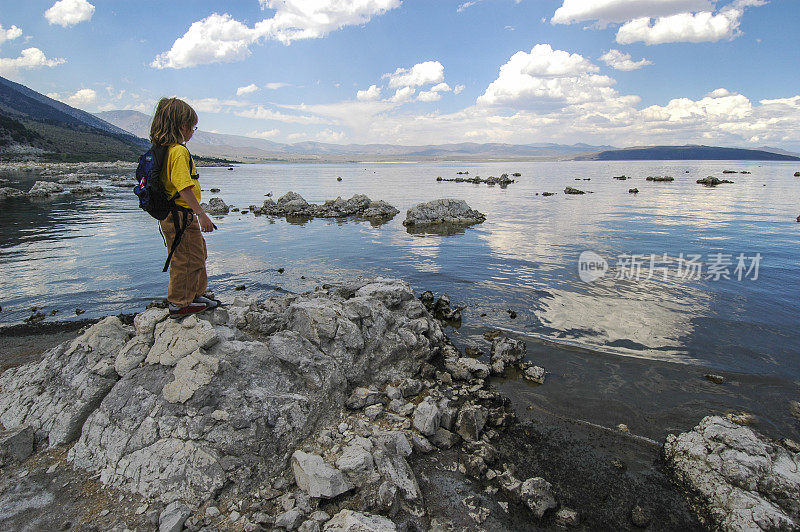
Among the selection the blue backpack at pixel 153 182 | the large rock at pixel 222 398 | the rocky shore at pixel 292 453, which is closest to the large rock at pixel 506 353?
the rocky shore at pixel 292 453

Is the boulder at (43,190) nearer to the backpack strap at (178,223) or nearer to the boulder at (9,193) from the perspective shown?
the boulder at (9,193)

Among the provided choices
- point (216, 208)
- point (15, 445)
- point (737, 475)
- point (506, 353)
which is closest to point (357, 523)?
point (15, 445)

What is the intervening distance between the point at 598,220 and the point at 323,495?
1243 inches

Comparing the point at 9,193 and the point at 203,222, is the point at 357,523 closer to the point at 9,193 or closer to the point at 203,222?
the point at 203,222

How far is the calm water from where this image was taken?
10.3 m

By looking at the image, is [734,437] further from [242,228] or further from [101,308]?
[242,228]

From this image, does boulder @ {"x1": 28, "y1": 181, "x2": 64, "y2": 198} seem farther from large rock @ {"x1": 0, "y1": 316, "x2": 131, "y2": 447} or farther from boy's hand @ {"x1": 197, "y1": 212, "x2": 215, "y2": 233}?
boy's hand @ {"x1": 197, "y1": 212, "x2": 215, "y2": 233}

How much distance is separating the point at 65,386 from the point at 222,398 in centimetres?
284

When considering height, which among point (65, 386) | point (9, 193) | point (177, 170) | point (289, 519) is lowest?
point (289, 519)

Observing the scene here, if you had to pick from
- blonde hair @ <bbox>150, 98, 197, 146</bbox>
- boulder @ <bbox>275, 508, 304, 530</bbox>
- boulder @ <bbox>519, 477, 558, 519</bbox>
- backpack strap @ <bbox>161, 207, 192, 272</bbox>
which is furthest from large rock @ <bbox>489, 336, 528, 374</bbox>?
blonde hair @ <bbox>150, 98, 197, 146</bbox>

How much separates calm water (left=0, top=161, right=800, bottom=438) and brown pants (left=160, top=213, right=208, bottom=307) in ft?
22.0

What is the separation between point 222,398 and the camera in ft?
19.1

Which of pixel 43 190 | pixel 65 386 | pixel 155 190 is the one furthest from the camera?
pixel 43 190

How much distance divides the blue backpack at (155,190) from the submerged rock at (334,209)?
29.0 metres
